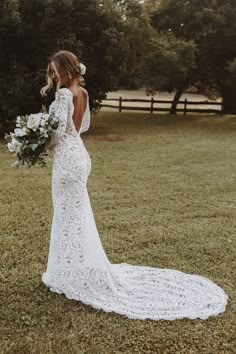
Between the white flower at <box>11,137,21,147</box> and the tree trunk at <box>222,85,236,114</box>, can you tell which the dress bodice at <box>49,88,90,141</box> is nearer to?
the white flower at <box>11,137,21,147</box>

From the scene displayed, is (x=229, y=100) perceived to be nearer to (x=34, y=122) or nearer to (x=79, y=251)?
(x=79, y=251)

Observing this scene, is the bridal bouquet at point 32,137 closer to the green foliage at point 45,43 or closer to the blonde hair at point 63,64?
the blonde hair at point 63,64

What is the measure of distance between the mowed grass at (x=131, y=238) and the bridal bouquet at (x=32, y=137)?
1.43 meters

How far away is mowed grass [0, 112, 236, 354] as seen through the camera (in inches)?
169

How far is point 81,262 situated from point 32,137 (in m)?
1.33

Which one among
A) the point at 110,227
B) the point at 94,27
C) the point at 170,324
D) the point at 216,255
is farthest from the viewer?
the point at 94,27

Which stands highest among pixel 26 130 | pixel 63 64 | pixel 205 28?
pixel 205 28

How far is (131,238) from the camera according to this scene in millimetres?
6941

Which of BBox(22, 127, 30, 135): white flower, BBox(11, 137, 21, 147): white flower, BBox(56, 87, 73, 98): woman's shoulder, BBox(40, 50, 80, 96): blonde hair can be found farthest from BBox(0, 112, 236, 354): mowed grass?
BBox(40, 50, 80, 96): blonde hair

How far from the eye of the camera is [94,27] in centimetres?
1820

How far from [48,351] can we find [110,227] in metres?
3.49

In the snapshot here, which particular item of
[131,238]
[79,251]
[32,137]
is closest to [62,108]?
[32,137]

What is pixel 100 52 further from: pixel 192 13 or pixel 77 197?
pixel 77 197

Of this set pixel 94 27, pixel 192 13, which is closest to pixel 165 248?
pixel 94 27
